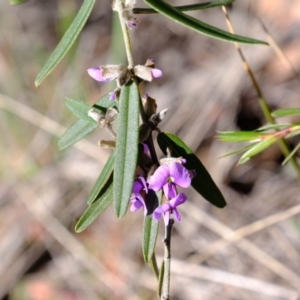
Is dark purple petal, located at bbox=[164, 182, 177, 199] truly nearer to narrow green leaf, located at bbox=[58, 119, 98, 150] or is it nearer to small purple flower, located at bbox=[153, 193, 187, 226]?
small purple flower, located at bbox=[153, 193, 187, 226]

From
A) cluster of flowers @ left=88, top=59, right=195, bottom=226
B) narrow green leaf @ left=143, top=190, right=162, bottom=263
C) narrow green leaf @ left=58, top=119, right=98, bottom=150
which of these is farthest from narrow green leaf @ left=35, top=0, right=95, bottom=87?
narrow green leaf @ left=143, top=190, right=162, bottom=263

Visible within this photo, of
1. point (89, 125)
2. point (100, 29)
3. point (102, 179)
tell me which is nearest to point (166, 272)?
point (102, 179)

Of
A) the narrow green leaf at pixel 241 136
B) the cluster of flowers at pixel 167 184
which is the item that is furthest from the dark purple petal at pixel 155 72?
the narrow green leaf at pixel 241 136

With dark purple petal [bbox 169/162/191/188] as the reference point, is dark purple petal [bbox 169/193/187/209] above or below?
below

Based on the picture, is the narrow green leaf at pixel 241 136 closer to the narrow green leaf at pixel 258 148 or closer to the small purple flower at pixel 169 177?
the narrow green leaf at pixel 258 148

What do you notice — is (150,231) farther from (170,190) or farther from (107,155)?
(107,155)

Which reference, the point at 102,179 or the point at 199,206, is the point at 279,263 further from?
the point at 102,179

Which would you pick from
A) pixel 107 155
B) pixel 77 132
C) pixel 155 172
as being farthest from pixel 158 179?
pixel 107 155
